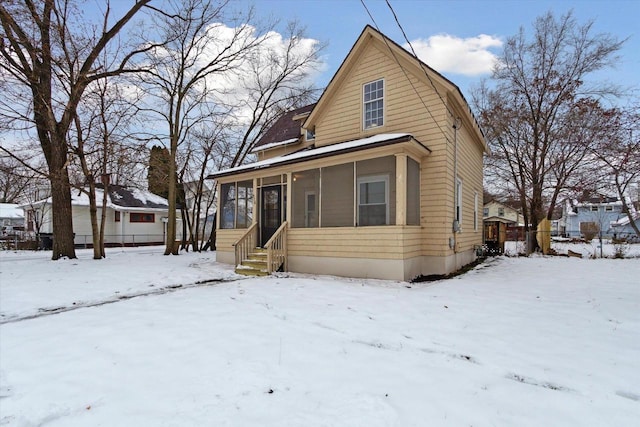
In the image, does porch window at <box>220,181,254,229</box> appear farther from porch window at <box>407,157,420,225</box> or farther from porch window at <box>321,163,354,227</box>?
porch window at <box>407,157,420,225</box>

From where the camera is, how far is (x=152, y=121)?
16.1m

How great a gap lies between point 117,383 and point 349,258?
6233 millimetres

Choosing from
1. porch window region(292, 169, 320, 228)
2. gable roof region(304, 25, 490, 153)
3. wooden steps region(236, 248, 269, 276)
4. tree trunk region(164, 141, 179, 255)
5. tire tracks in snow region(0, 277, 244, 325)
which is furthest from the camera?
tree trunk region(164, 141, 179, 255)

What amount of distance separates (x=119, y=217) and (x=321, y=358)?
26.2 meters

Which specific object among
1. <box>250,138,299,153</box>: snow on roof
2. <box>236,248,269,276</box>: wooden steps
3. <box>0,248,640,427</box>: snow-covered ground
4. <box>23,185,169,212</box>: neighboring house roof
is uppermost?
<box>250,138,299,153</box>: snow on roof

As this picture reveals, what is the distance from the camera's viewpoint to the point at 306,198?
959 centimetres

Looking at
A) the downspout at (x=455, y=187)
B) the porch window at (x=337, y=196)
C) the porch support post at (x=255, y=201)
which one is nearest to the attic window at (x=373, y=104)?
the downspout at (x=455, y=187)

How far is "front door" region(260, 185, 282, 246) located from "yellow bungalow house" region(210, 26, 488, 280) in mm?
34

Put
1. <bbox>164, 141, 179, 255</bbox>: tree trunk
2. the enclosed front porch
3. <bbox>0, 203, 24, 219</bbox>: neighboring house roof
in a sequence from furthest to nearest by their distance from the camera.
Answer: <bbox>0, 203, 24, 219</bbox>: neighboring house roof, <bbox>164, 141, 179, 255</bbox>: tree trunk, the enclosed front porch

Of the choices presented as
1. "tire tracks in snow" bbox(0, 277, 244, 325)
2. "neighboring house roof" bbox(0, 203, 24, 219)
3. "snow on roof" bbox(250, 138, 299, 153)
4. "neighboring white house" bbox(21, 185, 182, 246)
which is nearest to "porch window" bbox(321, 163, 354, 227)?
→ "tire tracks in snow" bbox(0, 277, 244, 325)

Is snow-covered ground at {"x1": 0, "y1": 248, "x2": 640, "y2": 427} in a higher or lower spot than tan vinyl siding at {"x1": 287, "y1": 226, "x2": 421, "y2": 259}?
lower

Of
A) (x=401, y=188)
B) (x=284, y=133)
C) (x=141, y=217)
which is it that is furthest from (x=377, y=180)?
(x=141, y=217)

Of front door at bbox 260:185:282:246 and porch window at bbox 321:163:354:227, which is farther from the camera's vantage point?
front door at bbox 260:185:282:246

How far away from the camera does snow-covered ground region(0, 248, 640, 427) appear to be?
95.9 inches
